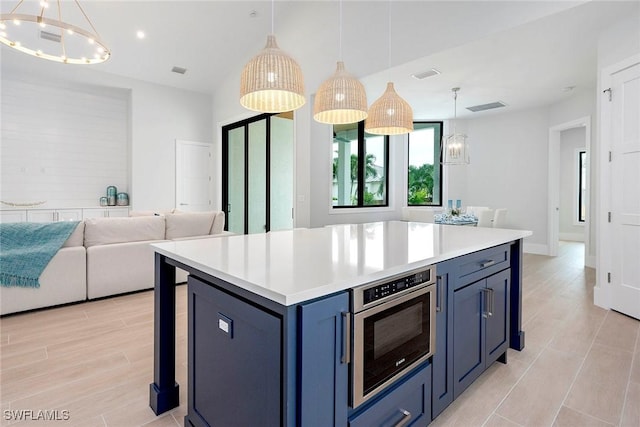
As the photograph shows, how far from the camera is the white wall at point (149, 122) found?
6.09 metres

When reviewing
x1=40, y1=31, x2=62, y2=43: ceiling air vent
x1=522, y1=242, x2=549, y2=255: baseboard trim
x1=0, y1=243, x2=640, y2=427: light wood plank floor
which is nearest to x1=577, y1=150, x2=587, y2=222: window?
x1=522, y1=242, x2=549, y2=255: baseboard trim

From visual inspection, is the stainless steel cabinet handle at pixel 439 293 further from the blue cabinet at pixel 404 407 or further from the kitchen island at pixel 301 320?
the blue cabinet at pixel 404 407

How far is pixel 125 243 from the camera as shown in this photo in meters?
3.70

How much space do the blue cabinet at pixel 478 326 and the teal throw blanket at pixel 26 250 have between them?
12.0 feet

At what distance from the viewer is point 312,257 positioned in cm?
144

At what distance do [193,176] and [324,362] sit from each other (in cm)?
704

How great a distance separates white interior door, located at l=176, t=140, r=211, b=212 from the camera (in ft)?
23.4

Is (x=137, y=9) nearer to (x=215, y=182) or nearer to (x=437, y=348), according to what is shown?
(x=215, y=182)

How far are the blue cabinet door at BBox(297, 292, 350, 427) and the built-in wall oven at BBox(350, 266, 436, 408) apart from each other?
1.9 inches

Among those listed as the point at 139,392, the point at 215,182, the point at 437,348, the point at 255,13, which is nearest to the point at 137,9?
the point at 255,13

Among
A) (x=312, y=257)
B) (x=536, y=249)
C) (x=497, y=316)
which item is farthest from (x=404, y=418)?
(x=536, y=249)

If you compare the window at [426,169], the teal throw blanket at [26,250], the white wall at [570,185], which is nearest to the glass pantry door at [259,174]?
the window at [426,169]

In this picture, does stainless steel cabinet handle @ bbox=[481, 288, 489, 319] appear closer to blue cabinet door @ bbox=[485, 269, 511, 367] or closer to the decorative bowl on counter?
blue cabinet door @ bbox=[485, 269, 511, 367]

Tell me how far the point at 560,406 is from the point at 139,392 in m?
2.40
